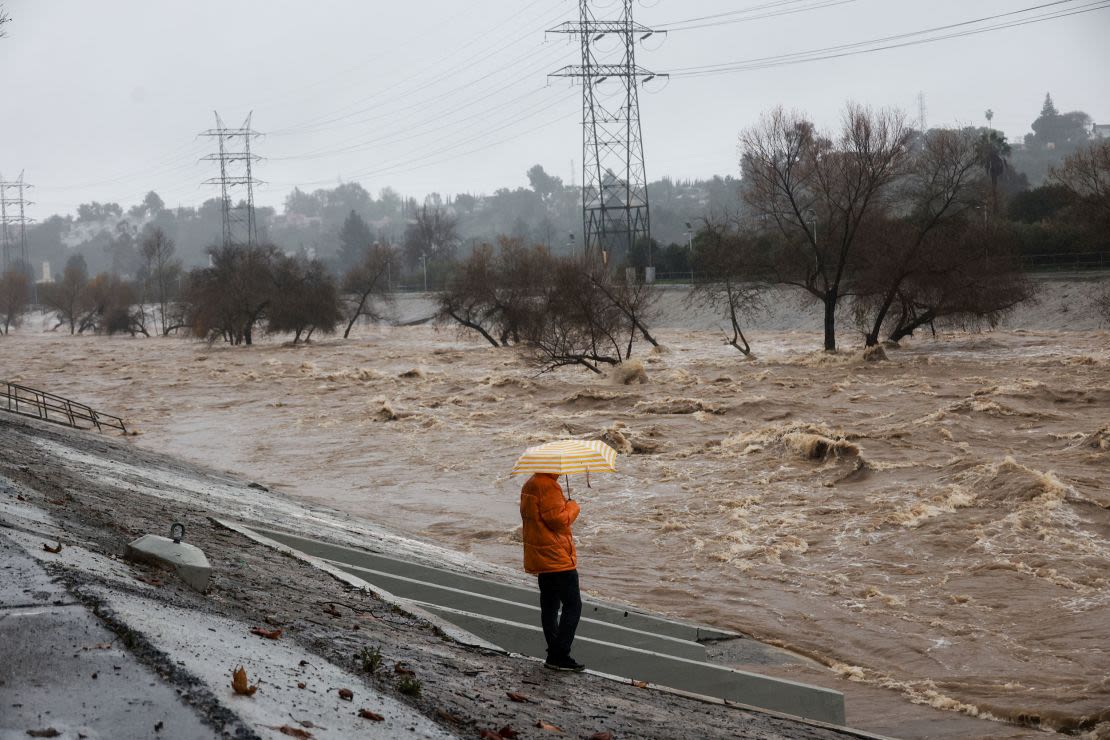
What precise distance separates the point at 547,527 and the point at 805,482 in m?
14.5

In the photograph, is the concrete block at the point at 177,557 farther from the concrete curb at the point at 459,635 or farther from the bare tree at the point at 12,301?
the bare tree at the point at 12,301

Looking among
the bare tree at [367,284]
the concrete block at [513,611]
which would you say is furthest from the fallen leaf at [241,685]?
the bare tree at [367,284]

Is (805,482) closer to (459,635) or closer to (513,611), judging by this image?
(513,611)

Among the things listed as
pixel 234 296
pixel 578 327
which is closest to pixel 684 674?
pixel 578 327

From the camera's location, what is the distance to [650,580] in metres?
15.3

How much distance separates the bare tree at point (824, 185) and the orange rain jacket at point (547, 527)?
1600 inches

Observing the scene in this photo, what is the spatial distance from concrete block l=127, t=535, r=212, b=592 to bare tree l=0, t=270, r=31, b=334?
5011 inches

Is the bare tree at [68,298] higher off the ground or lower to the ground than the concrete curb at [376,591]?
higher

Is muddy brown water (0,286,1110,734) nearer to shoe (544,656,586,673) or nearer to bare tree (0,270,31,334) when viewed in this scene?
shoe (544,656,586,673)

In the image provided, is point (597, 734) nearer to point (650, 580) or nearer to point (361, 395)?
point (650, 580)

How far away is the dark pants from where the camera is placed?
8.40m

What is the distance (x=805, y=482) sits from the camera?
71.3 feet

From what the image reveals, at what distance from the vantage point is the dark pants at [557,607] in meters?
8.40

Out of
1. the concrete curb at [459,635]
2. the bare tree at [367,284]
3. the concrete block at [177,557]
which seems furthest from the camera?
the bare tree at [367,284]
